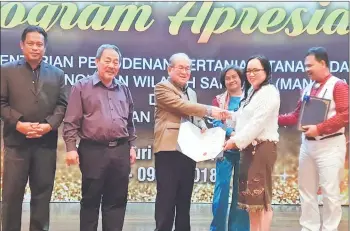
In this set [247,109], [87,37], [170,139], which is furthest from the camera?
[87,37]

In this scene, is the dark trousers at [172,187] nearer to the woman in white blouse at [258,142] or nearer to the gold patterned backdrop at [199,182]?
the woman in white blouse at [258,142]

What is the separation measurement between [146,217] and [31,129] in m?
1.85

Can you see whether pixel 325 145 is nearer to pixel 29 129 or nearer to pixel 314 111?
pixel 314 111

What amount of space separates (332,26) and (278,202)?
186 centimetres

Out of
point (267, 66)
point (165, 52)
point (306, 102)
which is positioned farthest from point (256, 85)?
point (165, 52)

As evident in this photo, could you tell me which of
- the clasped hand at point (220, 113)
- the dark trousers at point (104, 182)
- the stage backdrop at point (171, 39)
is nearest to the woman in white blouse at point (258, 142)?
the clasped hand at point (220, 113)

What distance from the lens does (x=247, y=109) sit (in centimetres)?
297

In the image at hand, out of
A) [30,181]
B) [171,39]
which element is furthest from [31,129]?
[171,39]

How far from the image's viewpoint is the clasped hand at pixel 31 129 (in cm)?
292

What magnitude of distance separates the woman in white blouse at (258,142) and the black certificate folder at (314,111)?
378mm

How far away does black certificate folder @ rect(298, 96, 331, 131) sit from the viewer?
3209 mm

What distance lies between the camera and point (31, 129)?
2.92 metres

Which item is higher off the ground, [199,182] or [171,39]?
[171,39]

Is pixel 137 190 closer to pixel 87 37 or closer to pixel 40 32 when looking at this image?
pixel 87 37
